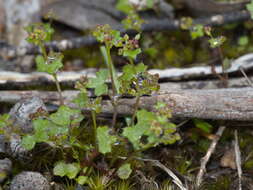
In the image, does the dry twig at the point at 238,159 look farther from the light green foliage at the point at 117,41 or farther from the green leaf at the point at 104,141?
the light green foliage at the point at 117,41

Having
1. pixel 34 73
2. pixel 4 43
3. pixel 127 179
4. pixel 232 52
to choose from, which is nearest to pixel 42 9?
pixel 4 43

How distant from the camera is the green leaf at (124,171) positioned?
251cm

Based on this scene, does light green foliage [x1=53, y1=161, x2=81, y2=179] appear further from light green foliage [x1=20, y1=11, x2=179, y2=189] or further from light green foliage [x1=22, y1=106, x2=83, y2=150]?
light green foliage [x1=22, y1=106, x2=83, y2=150]

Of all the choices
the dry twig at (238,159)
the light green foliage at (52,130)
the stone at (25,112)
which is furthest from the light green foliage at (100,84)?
the dry twig at (238,159)

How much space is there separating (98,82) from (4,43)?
2.14 m

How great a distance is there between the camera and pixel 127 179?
106 inches

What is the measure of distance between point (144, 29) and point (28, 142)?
7.19ft

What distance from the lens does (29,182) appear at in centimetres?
248

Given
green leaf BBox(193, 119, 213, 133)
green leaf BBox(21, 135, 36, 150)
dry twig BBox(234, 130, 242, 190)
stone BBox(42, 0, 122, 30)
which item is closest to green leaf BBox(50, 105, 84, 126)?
green leaf BBox(21, 135, 36, 150)

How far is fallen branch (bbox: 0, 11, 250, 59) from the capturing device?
3.94 meters

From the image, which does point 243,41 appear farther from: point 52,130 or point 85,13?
point 52,130

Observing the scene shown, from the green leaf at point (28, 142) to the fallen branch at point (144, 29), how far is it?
5.56ft

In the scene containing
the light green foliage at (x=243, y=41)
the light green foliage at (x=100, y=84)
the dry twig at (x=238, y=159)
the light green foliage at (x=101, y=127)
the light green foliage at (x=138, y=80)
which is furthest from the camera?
the light green foliage at (x=243, y=41)

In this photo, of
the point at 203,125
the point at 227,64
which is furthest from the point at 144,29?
the point at 203,125
